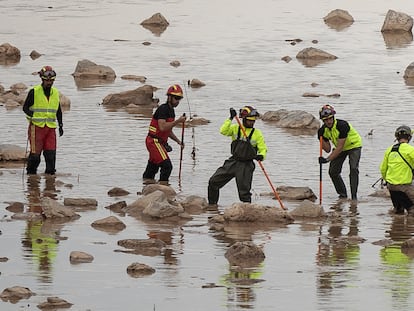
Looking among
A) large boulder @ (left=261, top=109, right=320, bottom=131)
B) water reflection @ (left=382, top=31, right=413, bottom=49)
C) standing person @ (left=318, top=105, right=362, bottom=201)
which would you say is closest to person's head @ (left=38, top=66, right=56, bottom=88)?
standing person @ (left=318, top=105, right=362, bottom=201)

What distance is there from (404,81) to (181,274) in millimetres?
23487

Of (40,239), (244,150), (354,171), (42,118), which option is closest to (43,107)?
(42,118)

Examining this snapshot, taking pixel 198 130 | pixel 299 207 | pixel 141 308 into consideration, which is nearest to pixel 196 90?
pixel 198 130

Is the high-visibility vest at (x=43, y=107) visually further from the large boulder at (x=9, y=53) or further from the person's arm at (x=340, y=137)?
the large boulder at (x=9, y=53)

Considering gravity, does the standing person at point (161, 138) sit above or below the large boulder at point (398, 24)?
below

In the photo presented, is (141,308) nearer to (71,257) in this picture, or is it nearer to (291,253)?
(71,257)

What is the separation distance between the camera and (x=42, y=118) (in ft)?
78.9

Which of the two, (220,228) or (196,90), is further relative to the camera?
(196,90)

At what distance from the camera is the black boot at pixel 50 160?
24250 mm

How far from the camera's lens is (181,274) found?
1675 cm

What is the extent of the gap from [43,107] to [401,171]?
20.6ft

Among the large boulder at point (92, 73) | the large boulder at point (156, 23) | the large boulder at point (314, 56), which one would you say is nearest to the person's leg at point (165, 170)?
the large boulder at point (92, 73)

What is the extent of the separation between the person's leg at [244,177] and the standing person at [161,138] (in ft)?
6.72

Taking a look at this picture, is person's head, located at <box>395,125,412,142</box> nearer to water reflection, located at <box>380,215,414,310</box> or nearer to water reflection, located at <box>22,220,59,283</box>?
water reflection, located at <box>380,215,414,310</box>
